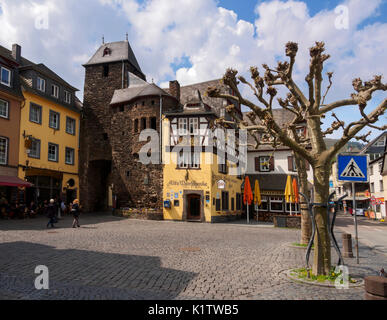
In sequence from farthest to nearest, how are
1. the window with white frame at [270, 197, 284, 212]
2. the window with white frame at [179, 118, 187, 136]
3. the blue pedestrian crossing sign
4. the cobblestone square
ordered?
the window with white frame at [270, 197, 284, 212] < the window with white frame at [179, 118, 187, 136] < the blue pedestrian crossing sign < the cobblestone square

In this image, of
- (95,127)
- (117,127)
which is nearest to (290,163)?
(117,127)

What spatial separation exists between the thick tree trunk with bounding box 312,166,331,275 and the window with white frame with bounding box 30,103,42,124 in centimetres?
2523

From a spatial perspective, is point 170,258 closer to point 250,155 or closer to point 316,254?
point 316,254

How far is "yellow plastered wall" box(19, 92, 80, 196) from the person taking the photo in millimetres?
25609

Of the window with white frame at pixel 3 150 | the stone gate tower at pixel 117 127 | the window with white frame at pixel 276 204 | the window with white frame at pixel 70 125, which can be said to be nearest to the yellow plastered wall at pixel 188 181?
the stone gate tower at pixel 117 127

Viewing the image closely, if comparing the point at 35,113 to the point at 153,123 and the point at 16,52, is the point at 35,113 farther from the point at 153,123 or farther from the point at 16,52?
the point at 153,123

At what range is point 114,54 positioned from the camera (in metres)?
33.8

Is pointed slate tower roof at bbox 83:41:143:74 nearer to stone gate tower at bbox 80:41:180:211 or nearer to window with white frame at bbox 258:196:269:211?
stone gate tower at bbox 80:41:180:211

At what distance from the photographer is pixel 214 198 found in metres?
26.4

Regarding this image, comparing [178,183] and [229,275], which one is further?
[178,183]

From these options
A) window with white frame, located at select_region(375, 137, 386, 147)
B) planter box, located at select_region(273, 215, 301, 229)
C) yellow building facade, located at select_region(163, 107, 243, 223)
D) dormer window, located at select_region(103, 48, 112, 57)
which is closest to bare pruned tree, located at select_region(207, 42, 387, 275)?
planter box, located at select_region(273, 215, 301, 229)

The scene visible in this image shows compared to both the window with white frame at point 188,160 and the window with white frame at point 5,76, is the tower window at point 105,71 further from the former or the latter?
the window with white frame at point 188,160

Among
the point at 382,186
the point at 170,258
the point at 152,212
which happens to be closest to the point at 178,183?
the point at 152,212
